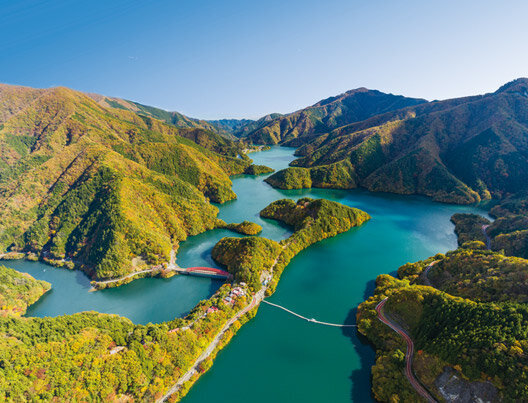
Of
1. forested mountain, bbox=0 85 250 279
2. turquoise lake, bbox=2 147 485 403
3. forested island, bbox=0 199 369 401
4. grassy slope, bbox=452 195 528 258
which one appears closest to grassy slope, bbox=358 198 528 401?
turquoise lake, bbox=2 147 485 403

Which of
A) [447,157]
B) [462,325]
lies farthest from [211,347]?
[447,157]

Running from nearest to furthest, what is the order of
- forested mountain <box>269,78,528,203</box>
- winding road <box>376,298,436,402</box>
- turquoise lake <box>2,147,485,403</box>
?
1. winding road <box>376,298,436,402</box>
2. turquoise lake <box>2,147,485,403</box>
3. forested mountain <box>269,78,528,203</box>

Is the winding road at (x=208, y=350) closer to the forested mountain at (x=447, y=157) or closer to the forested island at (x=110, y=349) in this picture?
the forested island at (x=110, y=349)

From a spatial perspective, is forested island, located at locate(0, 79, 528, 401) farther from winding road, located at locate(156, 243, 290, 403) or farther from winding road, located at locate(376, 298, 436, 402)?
winding road, located at locate(376, 298, 436, 402)

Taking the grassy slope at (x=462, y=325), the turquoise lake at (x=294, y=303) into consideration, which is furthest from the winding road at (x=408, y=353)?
the turquoise lake at (x=294, y=303)

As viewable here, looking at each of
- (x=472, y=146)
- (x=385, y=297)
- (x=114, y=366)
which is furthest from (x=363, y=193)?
(x=114, y=366)

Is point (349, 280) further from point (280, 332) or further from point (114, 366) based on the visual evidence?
point (114, 366)

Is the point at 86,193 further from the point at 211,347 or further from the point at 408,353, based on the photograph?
the point at 408,353
